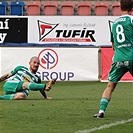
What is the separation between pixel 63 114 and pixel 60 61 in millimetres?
9502

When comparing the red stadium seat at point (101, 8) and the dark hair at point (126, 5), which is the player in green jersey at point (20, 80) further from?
the red stadium seat at point (101, 8)

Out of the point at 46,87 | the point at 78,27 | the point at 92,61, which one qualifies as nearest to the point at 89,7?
the point at 78,27

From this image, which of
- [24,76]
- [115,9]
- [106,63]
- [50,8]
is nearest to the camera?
[24,76]

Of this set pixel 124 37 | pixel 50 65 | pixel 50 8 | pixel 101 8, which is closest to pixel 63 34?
pixel 50 65

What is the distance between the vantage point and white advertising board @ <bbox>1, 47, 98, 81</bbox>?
1818cm

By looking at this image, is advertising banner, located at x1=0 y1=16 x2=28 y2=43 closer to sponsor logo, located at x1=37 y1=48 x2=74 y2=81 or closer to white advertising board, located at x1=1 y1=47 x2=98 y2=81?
white advertising board, located at x1=1 y1=47 x2=98 y2=81

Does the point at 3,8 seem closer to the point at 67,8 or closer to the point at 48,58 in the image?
the point at 67,8

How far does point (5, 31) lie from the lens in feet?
69.3

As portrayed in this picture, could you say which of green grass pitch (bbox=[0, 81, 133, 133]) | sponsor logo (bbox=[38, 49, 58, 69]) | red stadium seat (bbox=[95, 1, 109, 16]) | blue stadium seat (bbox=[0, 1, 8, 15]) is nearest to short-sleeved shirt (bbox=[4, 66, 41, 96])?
green grass pitch (bbox=[0, 81, 133, 133])

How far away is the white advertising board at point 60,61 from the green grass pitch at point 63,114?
4469 mm

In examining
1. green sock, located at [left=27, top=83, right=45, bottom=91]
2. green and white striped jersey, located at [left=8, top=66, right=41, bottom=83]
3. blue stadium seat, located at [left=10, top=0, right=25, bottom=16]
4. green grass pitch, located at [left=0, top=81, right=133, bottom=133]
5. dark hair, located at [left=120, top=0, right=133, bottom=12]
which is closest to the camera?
green grass pitch, located at [left=0, top=81, right=133, bottom=133]

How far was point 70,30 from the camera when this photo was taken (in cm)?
2150

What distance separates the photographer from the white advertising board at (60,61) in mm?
18183

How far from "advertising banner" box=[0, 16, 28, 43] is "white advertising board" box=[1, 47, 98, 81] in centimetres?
252
